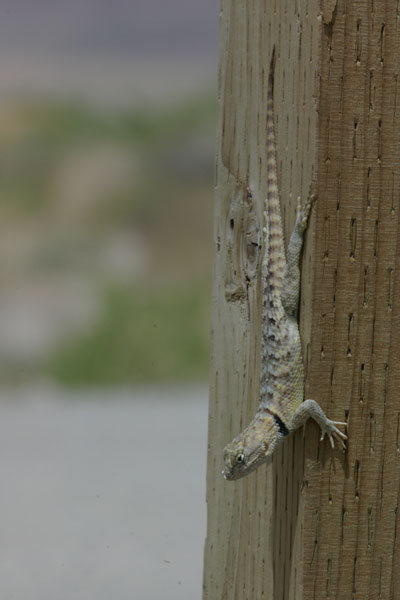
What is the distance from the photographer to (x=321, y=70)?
1545 millimetres

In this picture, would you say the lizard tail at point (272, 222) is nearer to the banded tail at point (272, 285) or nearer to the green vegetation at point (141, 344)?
the banded tail at point (272, 285)

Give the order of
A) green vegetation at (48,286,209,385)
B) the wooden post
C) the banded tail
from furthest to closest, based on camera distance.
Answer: green vegetation at (48,286,209,385) < the banded tail < the wooden post

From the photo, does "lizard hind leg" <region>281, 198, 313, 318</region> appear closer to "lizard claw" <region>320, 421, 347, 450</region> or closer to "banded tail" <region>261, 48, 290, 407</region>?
"banded tail" <region>261, 48, 290, 407</region>

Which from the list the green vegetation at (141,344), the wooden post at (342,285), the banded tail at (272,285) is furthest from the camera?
the green vegetation at (141,344)

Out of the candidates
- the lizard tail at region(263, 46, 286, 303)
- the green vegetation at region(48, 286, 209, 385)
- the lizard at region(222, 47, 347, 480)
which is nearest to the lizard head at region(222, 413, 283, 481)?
the lizard at region(222, 47, 347, 480)

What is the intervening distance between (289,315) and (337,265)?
143 millimetres

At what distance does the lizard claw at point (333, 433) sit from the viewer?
159cm

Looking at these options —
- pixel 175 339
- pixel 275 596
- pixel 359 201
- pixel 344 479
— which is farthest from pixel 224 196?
pixel 175 339

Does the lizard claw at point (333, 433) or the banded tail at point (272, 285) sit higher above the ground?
the banded tail at point (272, 285)

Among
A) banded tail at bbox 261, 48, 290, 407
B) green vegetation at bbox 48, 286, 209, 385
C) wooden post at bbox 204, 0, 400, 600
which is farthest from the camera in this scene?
green vegetation at bbox 48, 286, 209, 385

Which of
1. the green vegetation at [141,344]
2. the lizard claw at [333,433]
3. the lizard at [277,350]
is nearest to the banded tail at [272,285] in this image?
the lizard at [277,350]

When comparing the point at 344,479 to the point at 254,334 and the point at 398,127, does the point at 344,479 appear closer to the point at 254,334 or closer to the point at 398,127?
the point at 254,334

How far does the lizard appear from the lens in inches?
64.2

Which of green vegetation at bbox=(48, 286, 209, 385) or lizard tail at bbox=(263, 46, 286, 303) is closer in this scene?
lizard tail at bbox=(263, 46, 286, 303)
